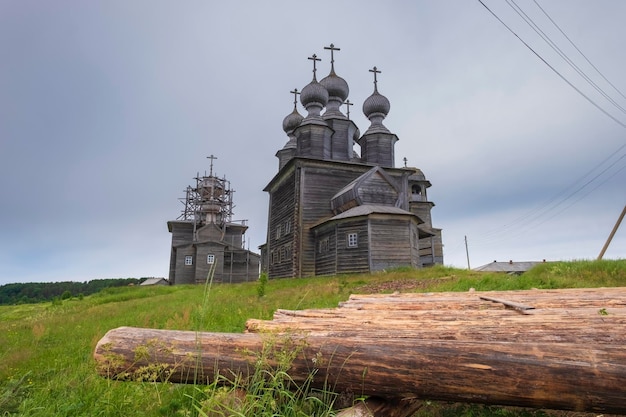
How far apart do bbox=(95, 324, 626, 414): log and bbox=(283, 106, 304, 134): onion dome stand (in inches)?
1332

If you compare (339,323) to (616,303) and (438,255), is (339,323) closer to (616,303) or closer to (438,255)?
(616,303)

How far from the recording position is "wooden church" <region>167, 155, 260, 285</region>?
127 feet

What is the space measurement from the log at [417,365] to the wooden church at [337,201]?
58.4 feet

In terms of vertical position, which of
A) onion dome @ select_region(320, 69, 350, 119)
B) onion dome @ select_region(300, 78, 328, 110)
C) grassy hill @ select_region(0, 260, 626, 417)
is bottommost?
grassy hill @ select_region(0, 260, 626, 417)

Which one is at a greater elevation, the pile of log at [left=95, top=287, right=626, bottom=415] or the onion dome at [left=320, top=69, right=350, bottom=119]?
the onion dome at [left=320, top=69, right=350, bottom=119]

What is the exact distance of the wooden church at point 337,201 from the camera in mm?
20859

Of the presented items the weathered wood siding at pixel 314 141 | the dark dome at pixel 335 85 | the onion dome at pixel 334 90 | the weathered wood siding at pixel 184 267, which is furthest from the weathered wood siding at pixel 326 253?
the weathered wood siding at pixel 184 267

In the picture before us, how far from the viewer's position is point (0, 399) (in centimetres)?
321

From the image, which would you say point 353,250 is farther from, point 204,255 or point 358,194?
point 204,255

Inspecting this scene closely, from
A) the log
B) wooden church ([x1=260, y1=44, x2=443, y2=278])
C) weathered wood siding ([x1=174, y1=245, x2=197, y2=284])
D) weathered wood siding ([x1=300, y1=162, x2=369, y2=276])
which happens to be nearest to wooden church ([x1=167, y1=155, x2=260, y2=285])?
weathered wood siding ([x1=174, y1=245, x2=197, y2=284])

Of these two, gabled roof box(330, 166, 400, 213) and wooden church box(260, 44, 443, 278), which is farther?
gabled roof box(330, 166, 400, 213)

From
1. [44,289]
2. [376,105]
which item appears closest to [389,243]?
[376,105]

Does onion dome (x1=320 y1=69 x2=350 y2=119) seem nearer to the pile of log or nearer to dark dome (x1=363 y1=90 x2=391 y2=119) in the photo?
dark dome (x1=363 y1=90 x2=391 y2=119)

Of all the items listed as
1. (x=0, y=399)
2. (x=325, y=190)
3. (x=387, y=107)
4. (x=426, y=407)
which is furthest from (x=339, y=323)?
(x=387, y=107)
